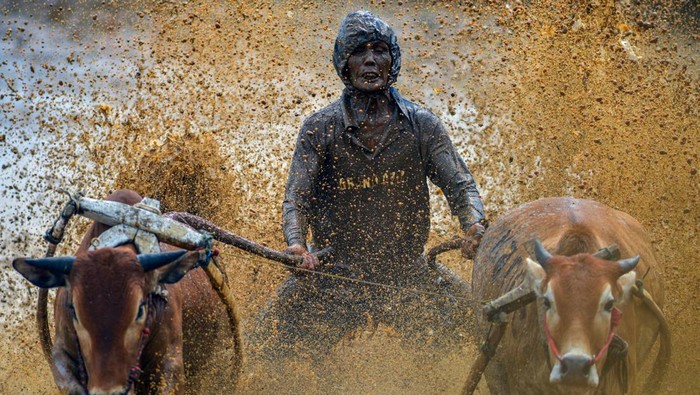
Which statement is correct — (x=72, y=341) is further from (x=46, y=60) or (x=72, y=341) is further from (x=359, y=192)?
(x=46, y=60)

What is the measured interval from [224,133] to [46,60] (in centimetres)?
430

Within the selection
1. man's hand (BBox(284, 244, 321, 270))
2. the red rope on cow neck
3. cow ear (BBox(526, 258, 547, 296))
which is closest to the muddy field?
man's hand (BBox(284, 244, 321, 270))

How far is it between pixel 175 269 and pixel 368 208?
2.08 metres

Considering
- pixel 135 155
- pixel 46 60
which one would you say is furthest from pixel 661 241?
pixel 46 60

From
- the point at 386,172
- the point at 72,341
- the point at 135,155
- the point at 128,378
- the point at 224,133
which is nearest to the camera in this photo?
the point at 128,378

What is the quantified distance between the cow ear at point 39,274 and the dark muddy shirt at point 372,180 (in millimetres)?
2165

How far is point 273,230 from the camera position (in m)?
8.09

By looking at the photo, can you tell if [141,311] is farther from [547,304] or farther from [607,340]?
[607,340]

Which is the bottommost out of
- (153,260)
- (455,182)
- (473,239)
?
(473,239)

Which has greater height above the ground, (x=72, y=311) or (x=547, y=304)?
(x=72, y=311)

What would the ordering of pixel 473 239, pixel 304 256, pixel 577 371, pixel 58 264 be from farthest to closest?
pixel 473 239 → pixel 304 256 → pixel 58 264 → pixel 577 371

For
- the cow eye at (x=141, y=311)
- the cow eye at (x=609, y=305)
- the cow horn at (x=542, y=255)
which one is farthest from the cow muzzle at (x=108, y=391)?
the cow eye at (x=609, y=305)

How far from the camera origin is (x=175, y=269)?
5199 millimetres

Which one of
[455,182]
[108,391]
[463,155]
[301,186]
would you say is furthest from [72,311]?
[463,155]
